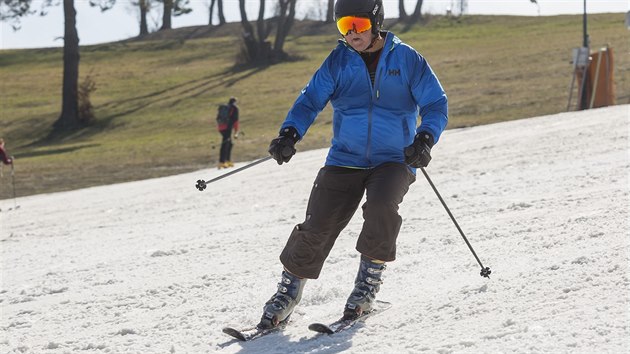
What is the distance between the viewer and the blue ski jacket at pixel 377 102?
16.1 ft

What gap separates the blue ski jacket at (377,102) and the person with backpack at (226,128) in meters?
14.4

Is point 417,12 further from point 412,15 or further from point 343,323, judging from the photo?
point 343,323

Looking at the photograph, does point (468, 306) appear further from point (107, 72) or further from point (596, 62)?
point (107, 72)

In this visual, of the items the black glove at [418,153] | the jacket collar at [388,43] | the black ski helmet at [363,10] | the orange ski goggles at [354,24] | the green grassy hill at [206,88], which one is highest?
the black ski helmet at [363,10]

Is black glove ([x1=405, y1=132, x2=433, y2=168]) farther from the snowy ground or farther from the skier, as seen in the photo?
the snowy ground

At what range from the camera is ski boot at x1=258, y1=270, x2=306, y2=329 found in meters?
5.04

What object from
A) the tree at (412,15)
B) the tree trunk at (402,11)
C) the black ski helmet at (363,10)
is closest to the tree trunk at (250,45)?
the tree at (412,15)

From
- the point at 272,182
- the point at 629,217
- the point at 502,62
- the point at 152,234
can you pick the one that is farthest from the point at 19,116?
the point at 629,217

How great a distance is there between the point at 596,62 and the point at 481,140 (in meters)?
6.34

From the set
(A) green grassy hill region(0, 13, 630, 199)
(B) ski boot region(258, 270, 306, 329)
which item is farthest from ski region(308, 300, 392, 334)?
(A) green grassy hill region(0, 13, 630, 199)

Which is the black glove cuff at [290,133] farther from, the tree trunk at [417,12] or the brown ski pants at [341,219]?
the tree trunk at [417,12]

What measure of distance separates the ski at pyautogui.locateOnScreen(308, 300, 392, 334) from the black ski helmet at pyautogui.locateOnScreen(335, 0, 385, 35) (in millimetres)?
1432

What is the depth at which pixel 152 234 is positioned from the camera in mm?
9617

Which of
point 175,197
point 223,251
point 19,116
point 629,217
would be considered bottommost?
point 19,116
